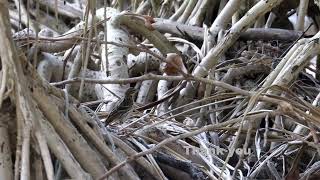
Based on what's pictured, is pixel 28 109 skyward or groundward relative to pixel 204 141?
skyward

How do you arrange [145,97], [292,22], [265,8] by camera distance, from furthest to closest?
[292,22] < [145,97] < [265,8]

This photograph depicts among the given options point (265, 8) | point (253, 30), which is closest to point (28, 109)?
point (265, 8)

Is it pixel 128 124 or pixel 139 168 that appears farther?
pixel 128 124

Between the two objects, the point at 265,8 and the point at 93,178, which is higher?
the point at 265,8

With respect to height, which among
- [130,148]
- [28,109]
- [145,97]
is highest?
Answer: [28,109]

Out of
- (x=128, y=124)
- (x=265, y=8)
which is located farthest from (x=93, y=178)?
(x=265, y=8)

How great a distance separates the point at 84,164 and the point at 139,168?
144 mm

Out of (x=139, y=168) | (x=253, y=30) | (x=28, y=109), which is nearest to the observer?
(x=28, y=109)

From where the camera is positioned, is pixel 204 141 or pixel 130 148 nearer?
pixel 130 148

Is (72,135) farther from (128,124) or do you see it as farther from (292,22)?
(292,22)

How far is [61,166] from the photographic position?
850mm

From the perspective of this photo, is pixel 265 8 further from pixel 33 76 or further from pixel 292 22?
pixel 33 76

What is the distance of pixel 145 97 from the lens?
2.01 meters

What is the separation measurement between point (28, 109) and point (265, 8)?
3.61ft
